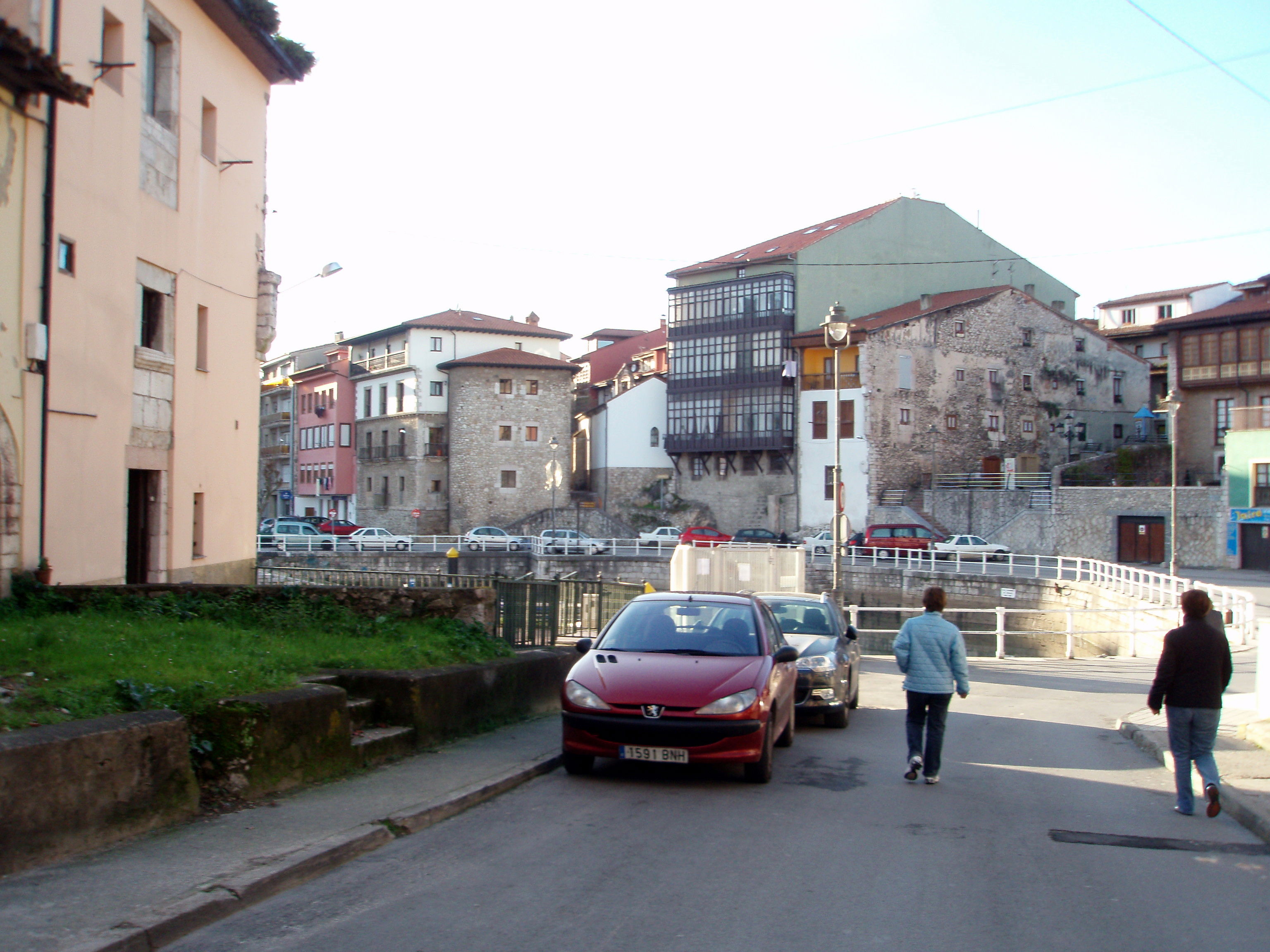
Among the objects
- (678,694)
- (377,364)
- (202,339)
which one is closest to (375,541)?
(377,364)

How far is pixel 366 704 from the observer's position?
906 centimetres

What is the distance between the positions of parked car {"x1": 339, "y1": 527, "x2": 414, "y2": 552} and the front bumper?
4478 cm

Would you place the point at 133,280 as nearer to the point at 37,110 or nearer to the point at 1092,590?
the point at 37,110

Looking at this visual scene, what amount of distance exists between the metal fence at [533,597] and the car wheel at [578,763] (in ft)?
12.1

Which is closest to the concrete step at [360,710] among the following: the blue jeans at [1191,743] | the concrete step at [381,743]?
the concrete step at [381,743]

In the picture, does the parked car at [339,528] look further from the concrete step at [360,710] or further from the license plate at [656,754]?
the license plate at [656,754]

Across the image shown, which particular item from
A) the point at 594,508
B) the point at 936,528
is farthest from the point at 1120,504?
the point at 594,508

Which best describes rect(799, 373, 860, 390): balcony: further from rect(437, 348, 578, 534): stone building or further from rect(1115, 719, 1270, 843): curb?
rect(1115, 719, 1270, 843): curb

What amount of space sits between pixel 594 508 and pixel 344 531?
50.0ft

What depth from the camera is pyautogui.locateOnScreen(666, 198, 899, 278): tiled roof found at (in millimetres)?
61062

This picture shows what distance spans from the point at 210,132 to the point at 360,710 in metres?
12.3

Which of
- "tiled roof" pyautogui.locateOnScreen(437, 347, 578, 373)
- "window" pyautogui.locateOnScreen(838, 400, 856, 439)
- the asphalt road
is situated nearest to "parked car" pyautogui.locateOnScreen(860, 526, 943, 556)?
"window" pyautogui.locateOnScreen(838, 400, 856, 439)

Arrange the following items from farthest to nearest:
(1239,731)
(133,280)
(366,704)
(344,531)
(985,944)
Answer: (344,531) → (133,280) → (1239,731) → (366,704) → (985,944)

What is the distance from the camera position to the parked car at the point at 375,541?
52406 mm
